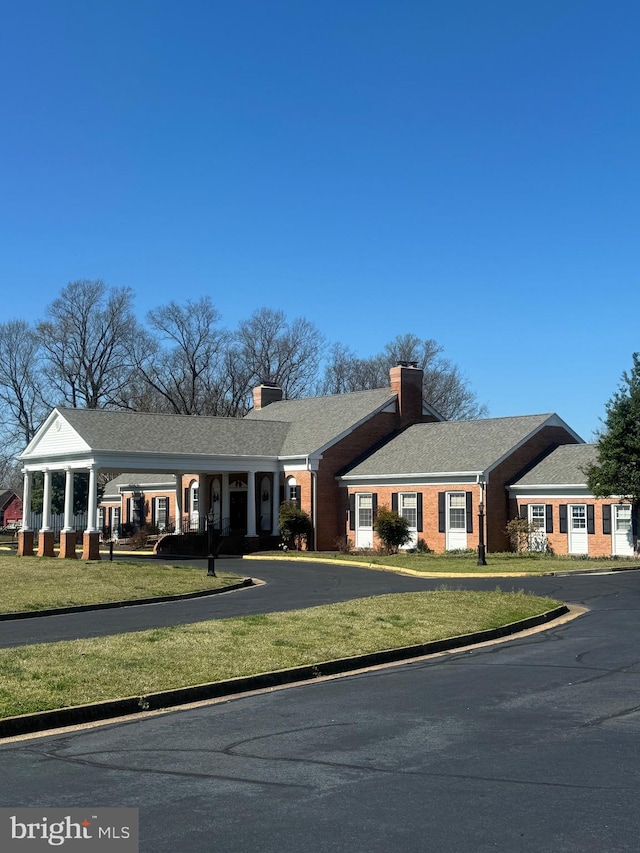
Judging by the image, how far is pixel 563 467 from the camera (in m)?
40.3

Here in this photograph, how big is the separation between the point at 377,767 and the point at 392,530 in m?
34.7

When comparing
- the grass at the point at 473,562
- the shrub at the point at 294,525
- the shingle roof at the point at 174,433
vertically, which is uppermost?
the shingle roof at the point at 174,433

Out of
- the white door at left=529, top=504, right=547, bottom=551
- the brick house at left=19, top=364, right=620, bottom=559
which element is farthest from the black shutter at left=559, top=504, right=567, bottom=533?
the brick house at left=19, top=364, right=620, bottom=559

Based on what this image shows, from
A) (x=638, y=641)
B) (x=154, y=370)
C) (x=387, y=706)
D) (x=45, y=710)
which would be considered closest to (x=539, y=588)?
(x=638, y=641)

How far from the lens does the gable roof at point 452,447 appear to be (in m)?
41.2

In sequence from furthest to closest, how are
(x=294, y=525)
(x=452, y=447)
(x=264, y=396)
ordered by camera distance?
(x=264, y=396), (x=294, y=525), (x=452, y=447)

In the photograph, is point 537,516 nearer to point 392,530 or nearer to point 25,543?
point 392,530

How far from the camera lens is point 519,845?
5977 millimetres

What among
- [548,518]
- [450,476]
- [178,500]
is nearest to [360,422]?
[450,476]

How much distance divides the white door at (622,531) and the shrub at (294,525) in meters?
14.0

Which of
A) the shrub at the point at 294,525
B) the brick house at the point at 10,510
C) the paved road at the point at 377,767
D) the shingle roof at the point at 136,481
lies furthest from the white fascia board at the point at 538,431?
the brick house at the point at 10,510

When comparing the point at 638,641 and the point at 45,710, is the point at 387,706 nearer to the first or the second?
the point at 45,710

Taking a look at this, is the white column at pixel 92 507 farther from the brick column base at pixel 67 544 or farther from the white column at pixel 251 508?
the white column at pixel 251 508

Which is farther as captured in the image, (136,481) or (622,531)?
(136,481)
